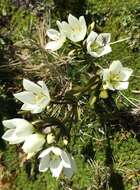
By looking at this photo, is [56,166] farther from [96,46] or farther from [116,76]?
[96,46]

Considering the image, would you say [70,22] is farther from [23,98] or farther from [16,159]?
[16,159]

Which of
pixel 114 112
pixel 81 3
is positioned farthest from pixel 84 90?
pixel 81 3

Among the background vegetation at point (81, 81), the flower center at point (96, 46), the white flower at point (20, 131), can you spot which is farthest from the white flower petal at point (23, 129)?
the background vegetation at point (81, 81)

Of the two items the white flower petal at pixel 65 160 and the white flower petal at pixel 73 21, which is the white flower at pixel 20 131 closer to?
the white flower petal at pixel 65 160

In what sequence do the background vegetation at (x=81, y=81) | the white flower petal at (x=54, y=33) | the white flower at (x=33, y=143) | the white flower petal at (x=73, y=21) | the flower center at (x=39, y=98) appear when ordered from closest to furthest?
the white flower at (x=33, y=143) → the flower center at (x=39, y=98) → the white flower petal at (x=73, y=21) → the white flower petal at (x=54, y=33) → the background vegetation at (x=81, y=81)

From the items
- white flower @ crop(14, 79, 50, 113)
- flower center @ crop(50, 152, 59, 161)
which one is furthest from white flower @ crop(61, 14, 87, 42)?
flower center @ crop(50, 152, 59, 161)

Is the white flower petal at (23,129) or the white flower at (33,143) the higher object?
the white flower petal at (23,129)
